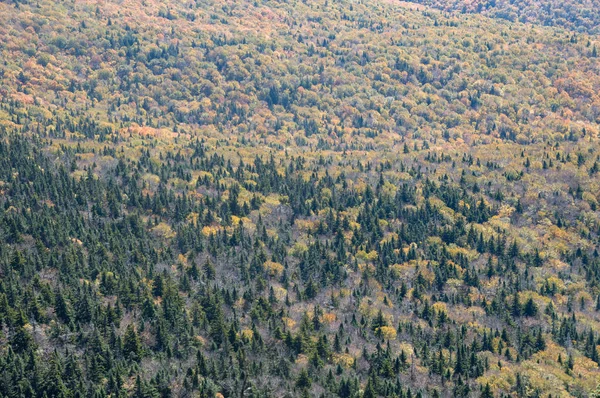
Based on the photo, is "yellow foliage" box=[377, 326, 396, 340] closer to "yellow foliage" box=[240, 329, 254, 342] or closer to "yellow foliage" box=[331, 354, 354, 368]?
"yellow foliage" box=[331, 354, 354, 368]

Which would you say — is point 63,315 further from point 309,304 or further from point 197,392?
point 309,304

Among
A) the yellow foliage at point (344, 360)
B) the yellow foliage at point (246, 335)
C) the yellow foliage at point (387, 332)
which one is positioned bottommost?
the yellow foliage at point (387, 332)

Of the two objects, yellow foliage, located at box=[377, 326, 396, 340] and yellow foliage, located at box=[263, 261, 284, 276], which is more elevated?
yellow foliage, located at box=[263, 261, 284, 276]

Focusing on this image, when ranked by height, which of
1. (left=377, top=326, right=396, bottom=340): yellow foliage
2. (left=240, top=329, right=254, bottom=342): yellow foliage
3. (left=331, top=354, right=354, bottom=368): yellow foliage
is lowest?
(left=377, top=326, right=396, bottom=340): yellow foliage

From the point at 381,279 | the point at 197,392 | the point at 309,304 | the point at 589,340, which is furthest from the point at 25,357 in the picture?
the point at 589,340

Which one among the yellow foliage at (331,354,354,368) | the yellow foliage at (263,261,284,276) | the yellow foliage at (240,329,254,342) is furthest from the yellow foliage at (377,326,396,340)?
the yellow foliage at (263,261,284,276)

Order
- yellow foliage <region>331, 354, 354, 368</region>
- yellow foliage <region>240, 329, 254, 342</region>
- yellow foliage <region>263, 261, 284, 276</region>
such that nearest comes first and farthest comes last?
yellow foliage <region>331, 354, 354, 368</region>, yellow foliage <region>240, 329, 254, 342</region>, yellow foliage <region>263, 261, 284, 276</region>

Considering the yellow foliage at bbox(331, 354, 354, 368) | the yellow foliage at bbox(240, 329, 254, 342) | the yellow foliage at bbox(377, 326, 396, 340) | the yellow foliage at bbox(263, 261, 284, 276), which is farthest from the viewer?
the yellow foliage at bbox(263, 261, 284, 276)

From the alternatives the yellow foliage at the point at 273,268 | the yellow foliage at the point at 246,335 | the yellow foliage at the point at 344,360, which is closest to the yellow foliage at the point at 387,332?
the yellow foliage at the point at 344,360

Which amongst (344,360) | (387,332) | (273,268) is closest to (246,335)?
(344,360)

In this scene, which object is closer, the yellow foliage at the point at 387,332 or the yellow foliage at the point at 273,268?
the yellow foliage at the point at 387,332

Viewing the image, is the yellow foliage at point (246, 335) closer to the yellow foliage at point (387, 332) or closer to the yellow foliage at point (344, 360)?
the yellow foliage at point (344, 360)
